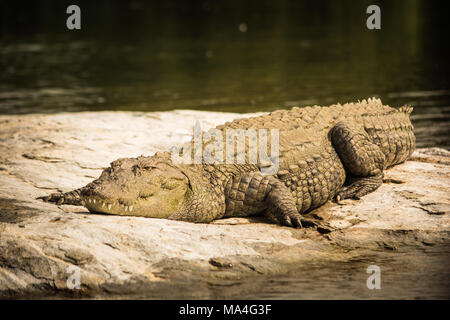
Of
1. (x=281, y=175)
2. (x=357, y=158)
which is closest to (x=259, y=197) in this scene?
(x=281, y=175)

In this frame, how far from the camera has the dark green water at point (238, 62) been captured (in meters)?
13.8

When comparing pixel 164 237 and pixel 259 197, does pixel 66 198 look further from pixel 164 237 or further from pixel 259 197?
pixel 259 197

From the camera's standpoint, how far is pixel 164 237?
17.4 feet

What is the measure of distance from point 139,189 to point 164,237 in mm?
632


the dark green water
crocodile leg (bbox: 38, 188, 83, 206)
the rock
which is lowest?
the rock

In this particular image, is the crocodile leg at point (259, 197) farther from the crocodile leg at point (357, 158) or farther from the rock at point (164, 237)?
the crocodile leg at point (357, 158)

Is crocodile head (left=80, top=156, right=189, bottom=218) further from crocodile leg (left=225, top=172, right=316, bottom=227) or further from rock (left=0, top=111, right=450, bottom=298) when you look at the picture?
crocodile leg (left=225, top=172, right=316, bottom=227)

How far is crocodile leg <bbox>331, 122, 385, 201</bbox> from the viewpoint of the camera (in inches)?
271

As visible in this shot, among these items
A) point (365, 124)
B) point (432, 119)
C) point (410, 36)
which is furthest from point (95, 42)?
point (365, 124)

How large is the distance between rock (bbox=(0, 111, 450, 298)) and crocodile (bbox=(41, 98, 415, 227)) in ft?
0.50

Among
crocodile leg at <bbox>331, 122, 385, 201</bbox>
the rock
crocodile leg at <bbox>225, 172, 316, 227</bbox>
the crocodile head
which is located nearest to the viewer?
the rock

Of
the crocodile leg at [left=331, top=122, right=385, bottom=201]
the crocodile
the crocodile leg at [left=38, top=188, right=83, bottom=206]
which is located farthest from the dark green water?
the crocodile leg at [left=38, top=188, right=83, bottom=206]

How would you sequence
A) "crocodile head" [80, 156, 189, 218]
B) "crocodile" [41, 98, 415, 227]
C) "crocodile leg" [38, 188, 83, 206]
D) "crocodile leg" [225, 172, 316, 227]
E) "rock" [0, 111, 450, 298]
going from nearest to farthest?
"rock" [0, 111, 450, 298] < "crocodile head" [80, 156, 189, 218] < "crocodile" [41, 98, 415, 227] < "crocodile leg" [225, 172, 316, 227] < "crocodile leg" [38, 188, 83, 206]

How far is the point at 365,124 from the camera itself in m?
7.28
